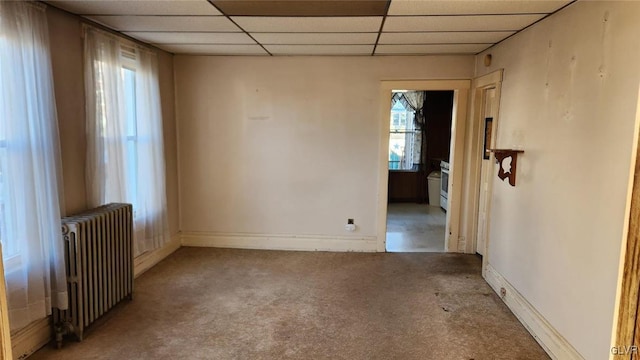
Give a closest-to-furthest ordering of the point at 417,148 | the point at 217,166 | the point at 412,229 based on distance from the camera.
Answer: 1. the point at 217,166
2. the point at 412,229
3. the point at 417,148

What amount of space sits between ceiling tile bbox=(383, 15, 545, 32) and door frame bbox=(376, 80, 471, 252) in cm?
127

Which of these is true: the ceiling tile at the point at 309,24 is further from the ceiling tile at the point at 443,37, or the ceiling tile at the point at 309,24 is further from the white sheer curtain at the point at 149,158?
the white sheer curtain at the point at 149,158

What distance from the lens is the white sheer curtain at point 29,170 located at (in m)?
2.31

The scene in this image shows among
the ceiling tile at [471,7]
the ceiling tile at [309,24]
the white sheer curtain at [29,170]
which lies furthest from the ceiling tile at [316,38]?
the white sheer curtain at [29,170]

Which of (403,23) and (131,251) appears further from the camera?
(131,251)

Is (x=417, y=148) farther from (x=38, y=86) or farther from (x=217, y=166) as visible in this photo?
(x=38, y=86)

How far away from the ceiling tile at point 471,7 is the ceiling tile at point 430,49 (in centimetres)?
118

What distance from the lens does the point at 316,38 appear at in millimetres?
3561

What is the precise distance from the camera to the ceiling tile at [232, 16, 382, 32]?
2916 millimetres

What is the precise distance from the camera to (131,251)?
3.29 metres

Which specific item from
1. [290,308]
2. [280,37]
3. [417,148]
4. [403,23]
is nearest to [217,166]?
[280,37]

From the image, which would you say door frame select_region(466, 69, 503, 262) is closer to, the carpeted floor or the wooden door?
the wooden door

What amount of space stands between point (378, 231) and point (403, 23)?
2484 millimetres

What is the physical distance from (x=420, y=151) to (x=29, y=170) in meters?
6.64
